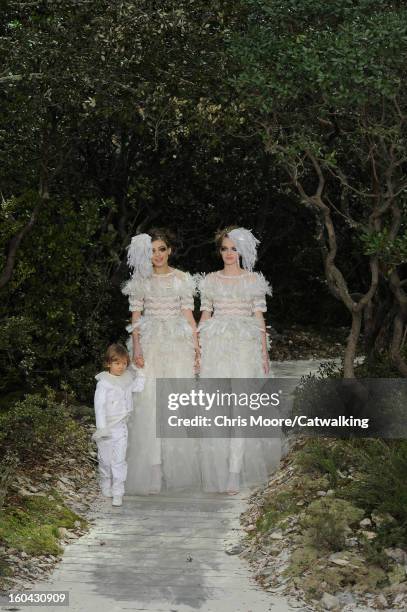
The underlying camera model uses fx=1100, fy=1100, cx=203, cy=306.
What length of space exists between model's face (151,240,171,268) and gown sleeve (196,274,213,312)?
39cm

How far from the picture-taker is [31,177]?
47.0 ft

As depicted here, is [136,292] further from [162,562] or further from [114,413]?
[162,562]

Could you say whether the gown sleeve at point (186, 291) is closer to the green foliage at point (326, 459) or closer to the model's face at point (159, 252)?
the model's face at point (159, 252)

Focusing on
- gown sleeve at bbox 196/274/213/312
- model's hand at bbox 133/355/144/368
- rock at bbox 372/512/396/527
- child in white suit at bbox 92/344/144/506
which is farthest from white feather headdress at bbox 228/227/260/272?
rock at bbox 372/512/396/527

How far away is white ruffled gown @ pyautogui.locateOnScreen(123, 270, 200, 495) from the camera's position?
35.7 ft

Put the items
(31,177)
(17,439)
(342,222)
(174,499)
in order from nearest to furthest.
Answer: (174,499) → (17,439) → (31,177) → (342,222)

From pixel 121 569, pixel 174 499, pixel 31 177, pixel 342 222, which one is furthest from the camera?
pixel 342 222

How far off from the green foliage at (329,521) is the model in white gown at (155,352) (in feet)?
6.64

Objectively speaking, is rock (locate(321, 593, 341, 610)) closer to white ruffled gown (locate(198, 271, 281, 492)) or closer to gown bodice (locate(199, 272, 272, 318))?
white ruffled gown (locate(198, 271, 281, 492))

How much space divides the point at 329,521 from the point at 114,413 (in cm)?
252

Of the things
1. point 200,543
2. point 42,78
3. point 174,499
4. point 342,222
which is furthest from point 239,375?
point 342,222

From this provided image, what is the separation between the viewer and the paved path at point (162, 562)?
26.0ft

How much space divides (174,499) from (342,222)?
11263 millimetres

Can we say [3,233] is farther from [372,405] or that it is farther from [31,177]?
[372,405]
